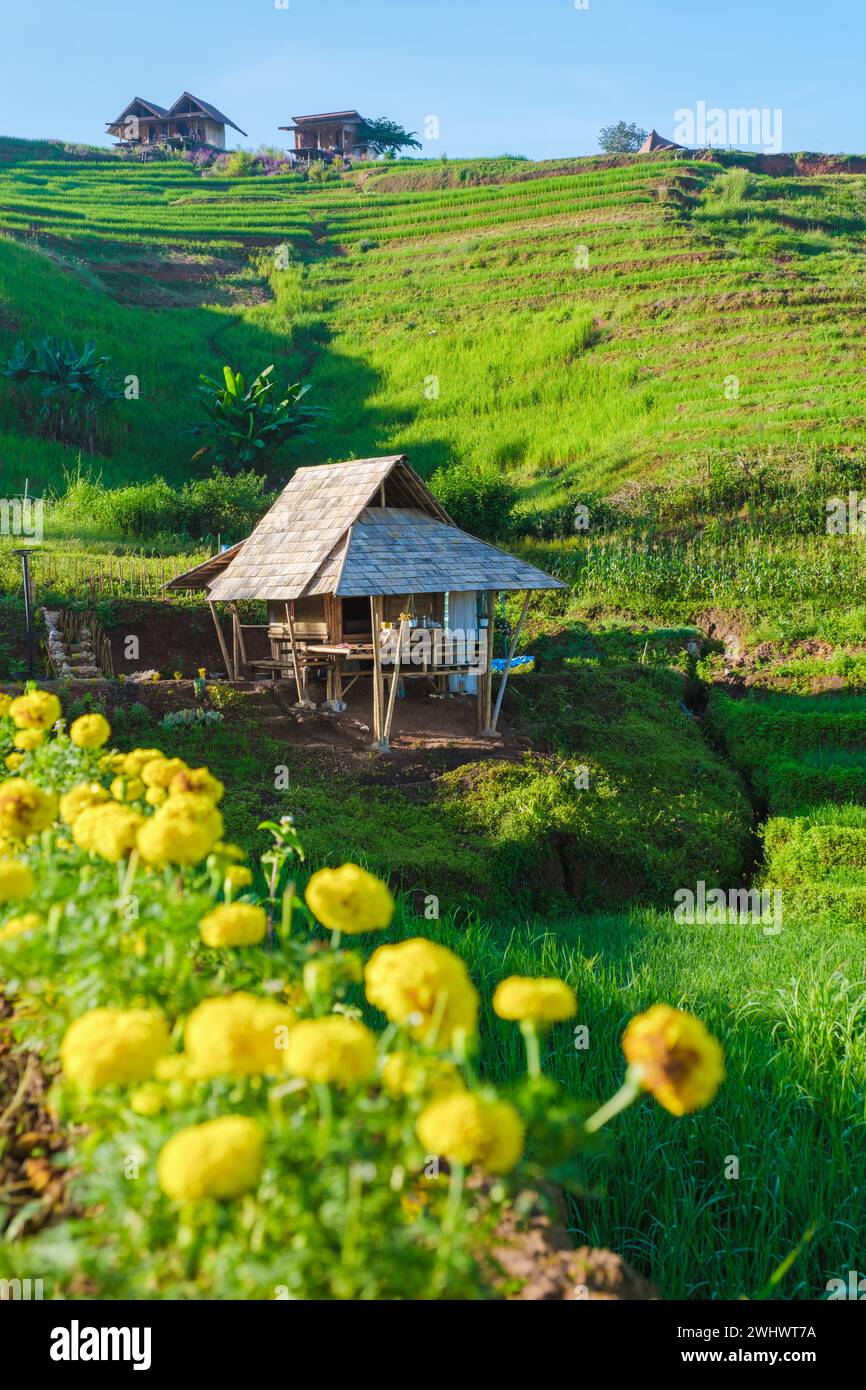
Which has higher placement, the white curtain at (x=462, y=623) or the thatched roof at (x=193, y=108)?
the thatched roof at (x=193, y=108)

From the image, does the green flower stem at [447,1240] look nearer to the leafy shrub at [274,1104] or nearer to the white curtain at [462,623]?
the leafy shrub at [274,1104]

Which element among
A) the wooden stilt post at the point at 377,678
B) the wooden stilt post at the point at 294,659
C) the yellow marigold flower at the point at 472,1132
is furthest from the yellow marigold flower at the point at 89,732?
the wooden stilt post at the point at 294,659

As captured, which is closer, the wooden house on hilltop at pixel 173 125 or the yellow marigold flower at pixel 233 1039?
the yellow marigold flower at pixel 233 1039

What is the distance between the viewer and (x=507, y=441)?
87.6 ft

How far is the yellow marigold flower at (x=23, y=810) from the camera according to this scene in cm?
259

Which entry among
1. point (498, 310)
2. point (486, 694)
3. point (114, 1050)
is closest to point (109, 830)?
point (114, 1050)

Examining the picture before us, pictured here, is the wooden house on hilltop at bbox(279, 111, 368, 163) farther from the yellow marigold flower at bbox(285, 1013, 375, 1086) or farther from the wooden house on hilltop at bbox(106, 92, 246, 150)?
the yellow marigold flower at bbox(285, 1013, 375, 1086)

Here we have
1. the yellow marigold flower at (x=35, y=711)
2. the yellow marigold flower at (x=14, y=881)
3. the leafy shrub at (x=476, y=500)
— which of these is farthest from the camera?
the leafy shrub at (x=476, y=500)

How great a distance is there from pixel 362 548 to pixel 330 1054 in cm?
1122

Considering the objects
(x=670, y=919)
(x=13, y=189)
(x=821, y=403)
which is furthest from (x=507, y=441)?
(x=13, y=189)

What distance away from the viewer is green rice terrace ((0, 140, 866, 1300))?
422 cm

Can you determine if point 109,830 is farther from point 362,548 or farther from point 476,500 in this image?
point 476,500

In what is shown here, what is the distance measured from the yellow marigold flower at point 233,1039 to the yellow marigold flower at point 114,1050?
0.23 feet

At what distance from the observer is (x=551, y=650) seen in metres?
16.9
